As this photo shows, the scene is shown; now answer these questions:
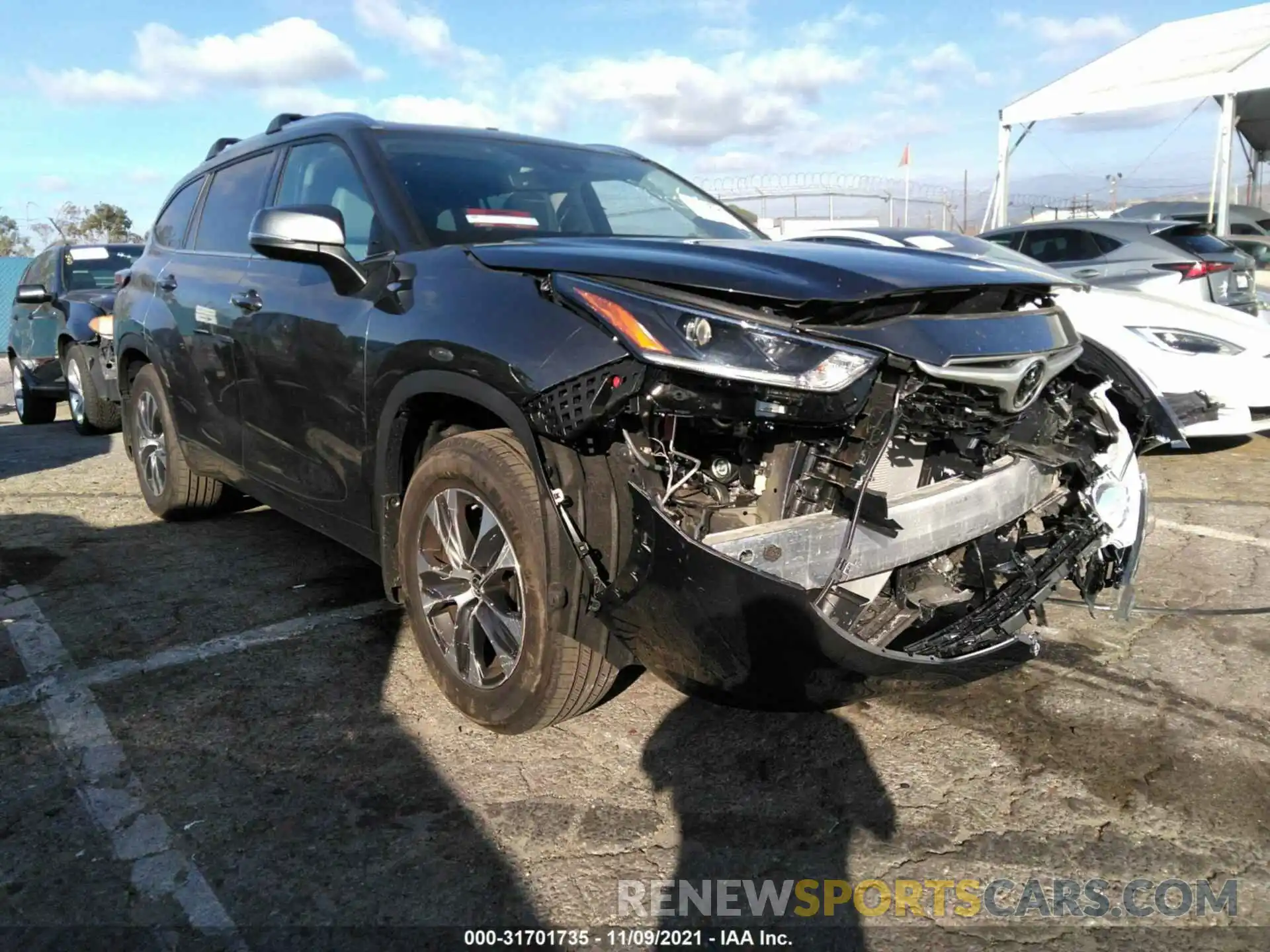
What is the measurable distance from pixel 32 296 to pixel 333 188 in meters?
6.31

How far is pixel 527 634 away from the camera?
256cm

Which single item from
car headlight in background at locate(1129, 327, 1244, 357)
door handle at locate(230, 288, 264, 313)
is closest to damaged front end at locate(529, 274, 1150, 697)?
door handle at locate(230, 288, 264, 313)

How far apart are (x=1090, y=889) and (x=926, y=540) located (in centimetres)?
85

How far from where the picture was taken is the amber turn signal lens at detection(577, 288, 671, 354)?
2127 mm

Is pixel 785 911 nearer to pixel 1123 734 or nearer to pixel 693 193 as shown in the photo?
pixel 1123 734

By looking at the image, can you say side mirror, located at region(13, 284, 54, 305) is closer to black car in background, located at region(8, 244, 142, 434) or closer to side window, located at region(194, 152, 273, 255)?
black car in background, located at region(8, 244, 142, 434)

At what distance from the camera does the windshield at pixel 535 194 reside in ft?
10.4

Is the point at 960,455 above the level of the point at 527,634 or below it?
above

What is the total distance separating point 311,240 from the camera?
9.55 feet

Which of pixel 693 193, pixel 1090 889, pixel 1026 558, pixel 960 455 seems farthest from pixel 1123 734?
pixel 693 193

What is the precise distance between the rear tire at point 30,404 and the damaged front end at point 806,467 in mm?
9155

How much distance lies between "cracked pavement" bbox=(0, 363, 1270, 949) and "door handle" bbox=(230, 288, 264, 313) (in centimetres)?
121

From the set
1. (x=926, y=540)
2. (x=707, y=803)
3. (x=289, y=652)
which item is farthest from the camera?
(x=289, y=652)

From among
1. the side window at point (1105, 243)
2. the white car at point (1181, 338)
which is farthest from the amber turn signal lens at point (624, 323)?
the side window at point (1105, 243)
